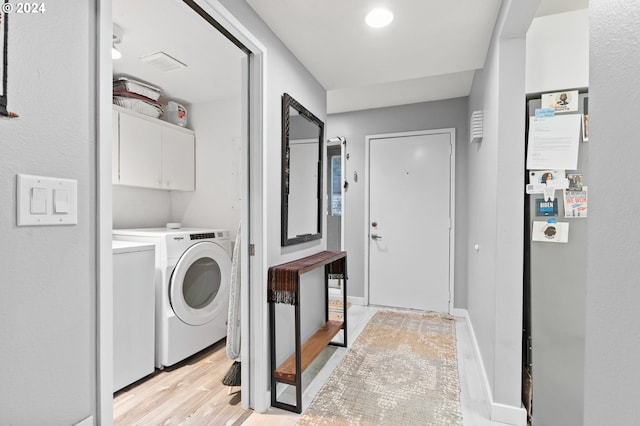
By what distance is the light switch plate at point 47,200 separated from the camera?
29.1 inches

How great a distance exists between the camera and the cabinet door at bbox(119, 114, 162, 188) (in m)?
2.72

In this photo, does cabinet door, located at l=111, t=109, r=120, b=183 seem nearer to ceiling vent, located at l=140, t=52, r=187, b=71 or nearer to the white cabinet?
the white cabinet

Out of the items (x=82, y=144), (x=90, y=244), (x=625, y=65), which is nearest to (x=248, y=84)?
(x=82, y=144)

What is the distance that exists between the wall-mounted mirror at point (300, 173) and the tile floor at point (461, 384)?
0.98 metres

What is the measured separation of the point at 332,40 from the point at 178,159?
1996 mm

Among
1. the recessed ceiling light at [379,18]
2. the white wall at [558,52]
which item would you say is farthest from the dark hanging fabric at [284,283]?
the white wall at [558,52]

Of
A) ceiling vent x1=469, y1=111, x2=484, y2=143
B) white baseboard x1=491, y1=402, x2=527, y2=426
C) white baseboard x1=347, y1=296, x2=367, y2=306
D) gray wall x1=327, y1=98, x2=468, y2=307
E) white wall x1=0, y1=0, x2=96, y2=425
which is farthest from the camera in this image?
white baseboard x1=347, y1=296, x2=367, y2=306

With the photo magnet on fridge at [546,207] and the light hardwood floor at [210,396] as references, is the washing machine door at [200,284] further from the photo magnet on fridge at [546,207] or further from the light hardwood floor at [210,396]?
the photo magnet on fridge at [546,207]

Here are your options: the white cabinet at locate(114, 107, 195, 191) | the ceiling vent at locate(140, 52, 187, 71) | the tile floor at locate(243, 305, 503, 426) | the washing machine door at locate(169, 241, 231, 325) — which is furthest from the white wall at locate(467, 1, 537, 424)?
the white cabinet at locate(114, 107, 195, 191)

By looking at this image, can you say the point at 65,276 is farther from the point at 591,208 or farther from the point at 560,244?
the point at 560,244

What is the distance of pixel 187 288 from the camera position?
2.63 meters

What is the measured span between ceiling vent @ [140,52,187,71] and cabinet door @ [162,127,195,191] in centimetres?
65

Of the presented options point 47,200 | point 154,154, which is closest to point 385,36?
point 47,200

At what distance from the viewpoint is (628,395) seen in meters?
0.49
